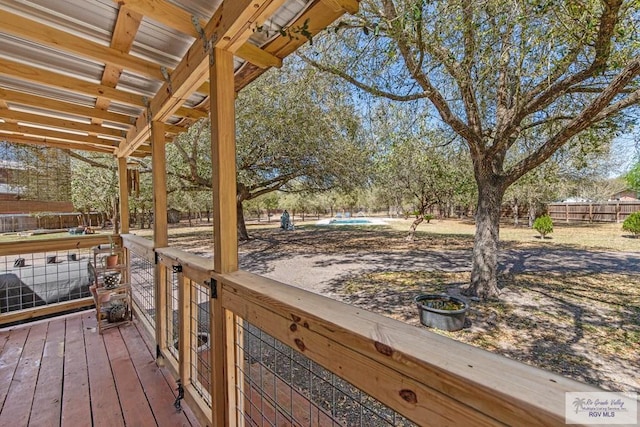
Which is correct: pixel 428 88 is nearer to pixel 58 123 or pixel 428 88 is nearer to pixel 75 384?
pixel 58 123

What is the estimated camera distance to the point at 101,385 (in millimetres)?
1955

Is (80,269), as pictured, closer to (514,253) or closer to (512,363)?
(512,363)

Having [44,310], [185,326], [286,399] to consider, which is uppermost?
[185,326]

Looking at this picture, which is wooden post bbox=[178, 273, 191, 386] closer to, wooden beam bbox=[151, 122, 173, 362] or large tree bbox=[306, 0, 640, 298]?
wooden beam bbox=[151, 122, 173, 362]

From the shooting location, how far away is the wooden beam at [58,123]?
2439 millimetres

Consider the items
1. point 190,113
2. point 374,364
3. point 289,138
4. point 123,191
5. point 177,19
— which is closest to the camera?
point 374,364

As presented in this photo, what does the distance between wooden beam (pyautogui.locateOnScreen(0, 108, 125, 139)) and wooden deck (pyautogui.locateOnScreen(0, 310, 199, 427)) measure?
1.94 meters

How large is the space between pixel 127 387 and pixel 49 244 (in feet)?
6.63

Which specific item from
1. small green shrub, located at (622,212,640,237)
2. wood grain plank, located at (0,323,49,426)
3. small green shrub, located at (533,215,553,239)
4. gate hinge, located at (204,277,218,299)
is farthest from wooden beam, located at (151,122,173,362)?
small green shrub, located at (622,212,640,237)

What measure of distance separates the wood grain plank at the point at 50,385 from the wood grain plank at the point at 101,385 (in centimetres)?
17

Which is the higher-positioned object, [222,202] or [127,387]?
[222,202]

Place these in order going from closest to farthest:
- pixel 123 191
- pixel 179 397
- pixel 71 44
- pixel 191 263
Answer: pixel 71 44, pixel 191 263, pixel 179 397, pixel 123 191

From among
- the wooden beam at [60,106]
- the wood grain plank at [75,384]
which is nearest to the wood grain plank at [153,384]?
the wood grain plank at [75,384]

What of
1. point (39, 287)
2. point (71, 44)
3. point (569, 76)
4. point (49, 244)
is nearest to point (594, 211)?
point (569, 76)
